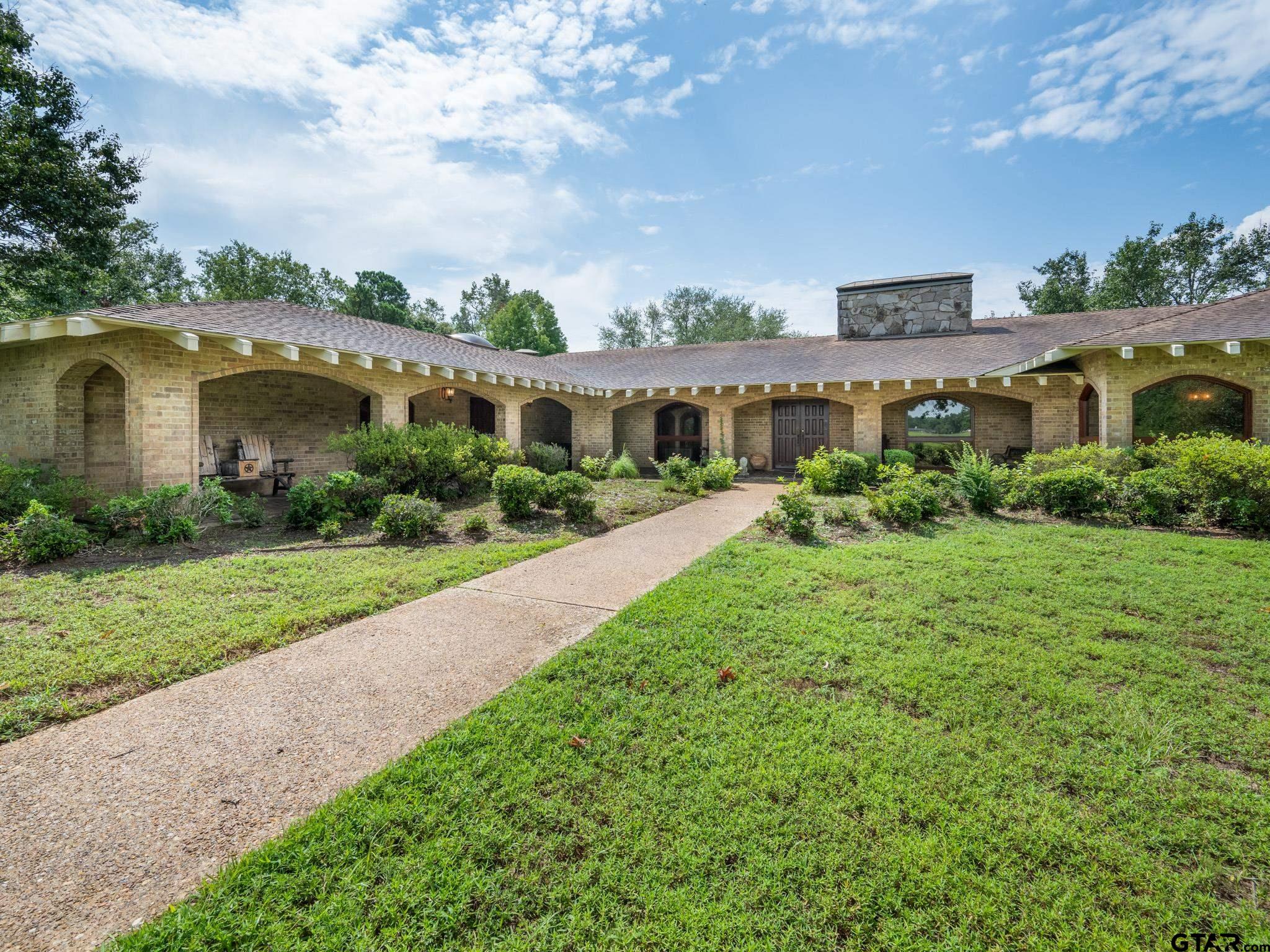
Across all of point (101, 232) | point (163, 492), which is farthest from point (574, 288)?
point (163, 492)

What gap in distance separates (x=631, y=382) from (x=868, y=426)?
729 centimetres

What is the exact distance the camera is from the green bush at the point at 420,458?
29.8 ft

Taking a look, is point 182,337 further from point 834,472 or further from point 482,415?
point 834,472

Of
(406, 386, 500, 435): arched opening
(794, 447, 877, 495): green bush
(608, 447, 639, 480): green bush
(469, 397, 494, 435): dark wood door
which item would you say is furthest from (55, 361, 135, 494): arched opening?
(794, 447, 877, 495): green bush

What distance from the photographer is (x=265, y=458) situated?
1162 cm

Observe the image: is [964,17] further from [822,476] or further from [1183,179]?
[1183,179]

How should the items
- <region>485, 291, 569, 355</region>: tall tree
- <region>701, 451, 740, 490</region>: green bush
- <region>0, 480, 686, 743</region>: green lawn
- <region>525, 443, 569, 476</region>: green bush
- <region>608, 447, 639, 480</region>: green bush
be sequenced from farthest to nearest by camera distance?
1. <region>485, 291, 569, 355</region>: tall tree
2. <region>608, 447, 639, 480</region>: green bush
3. <region>525, 443, 569, 476</region>: green bush
4. <region>701, 451, 740, 490</region>: green bush
5. <region>0, 480, 686, 743</region>: green lawn

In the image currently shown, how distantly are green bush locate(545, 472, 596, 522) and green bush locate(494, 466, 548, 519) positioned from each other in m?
0.20

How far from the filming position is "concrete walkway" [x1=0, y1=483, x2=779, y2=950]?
182 centimetres

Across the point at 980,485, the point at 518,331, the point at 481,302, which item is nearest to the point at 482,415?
the point at 980,485

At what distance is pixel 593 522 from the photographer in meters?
8.47

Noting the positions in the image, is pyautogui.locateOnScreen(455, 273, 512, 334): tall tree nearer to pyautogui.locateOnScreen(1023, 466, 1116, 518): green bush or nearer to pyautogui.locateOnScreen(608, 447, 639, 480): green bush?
pyautogui.locateOnScreen(608, 447, 639, 480): green bush

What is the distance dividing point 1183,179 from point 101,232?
32.0 metres

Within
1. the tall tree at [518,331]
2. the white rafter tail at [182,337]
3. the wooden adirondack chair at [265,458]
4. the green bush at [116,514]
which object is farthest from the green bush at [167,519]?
the tall tree at [518,331]
